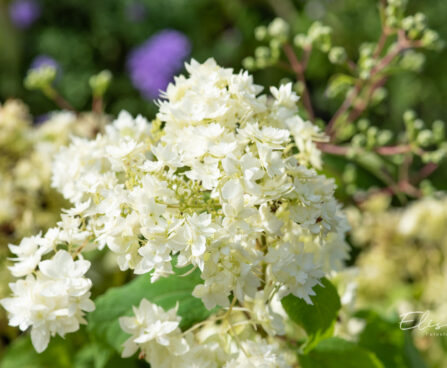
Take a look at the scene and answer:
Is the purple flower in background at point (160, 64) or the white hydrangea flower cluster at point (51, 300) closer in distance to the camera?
the white hydrangea flower cluster at point (51, 300)

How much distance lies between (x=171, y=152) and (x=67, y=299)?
0.49 ft

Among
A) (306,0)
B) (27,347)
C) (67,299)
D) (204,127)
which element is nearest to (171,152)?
(204,127)

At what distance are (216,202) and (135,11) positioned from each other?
2.55 metres

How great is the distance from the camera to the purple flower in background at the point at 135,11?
2.81 m

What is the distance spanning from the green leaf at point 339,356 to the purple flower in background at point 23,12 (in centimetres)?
269

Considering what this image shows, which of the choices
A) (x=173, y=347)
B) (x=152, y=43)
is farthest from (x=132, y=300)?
(x=152, y=43)

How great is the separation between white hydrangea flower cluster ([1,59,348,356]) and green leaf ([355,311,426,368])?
0.73 feet

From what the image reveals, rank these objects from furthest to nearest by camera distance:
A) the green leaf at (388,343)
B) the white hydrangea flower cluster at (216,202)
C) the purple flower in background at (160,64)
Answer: the purple flower in background at (160,64) < the green leaf at (388,343) < the white hydrangea flower cluster at (216,202)

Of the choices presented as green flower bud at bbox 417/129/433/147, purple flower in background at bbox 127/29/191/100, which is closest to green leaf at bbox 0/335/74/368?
green flower bud at bbox 417/129/433/147

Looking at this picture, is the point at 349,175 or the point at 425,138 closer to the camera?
the point at 425,138

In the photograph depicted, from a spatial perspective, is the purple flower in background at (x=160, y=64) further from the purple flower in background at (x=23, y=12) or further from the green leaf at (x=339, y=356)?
the green leaf at (x=339, y=356)

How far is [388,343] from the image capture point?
68 cm

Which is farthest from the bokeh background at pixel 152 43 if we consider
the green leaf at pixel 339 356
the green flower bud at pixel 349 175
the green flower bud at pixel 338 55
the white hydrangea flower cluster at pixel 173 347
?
the white hydrangea flower cluster at pixel 173 347

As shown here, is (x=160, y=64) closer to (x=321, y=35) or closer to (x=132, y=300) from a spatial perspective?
(x=321, y=35)
